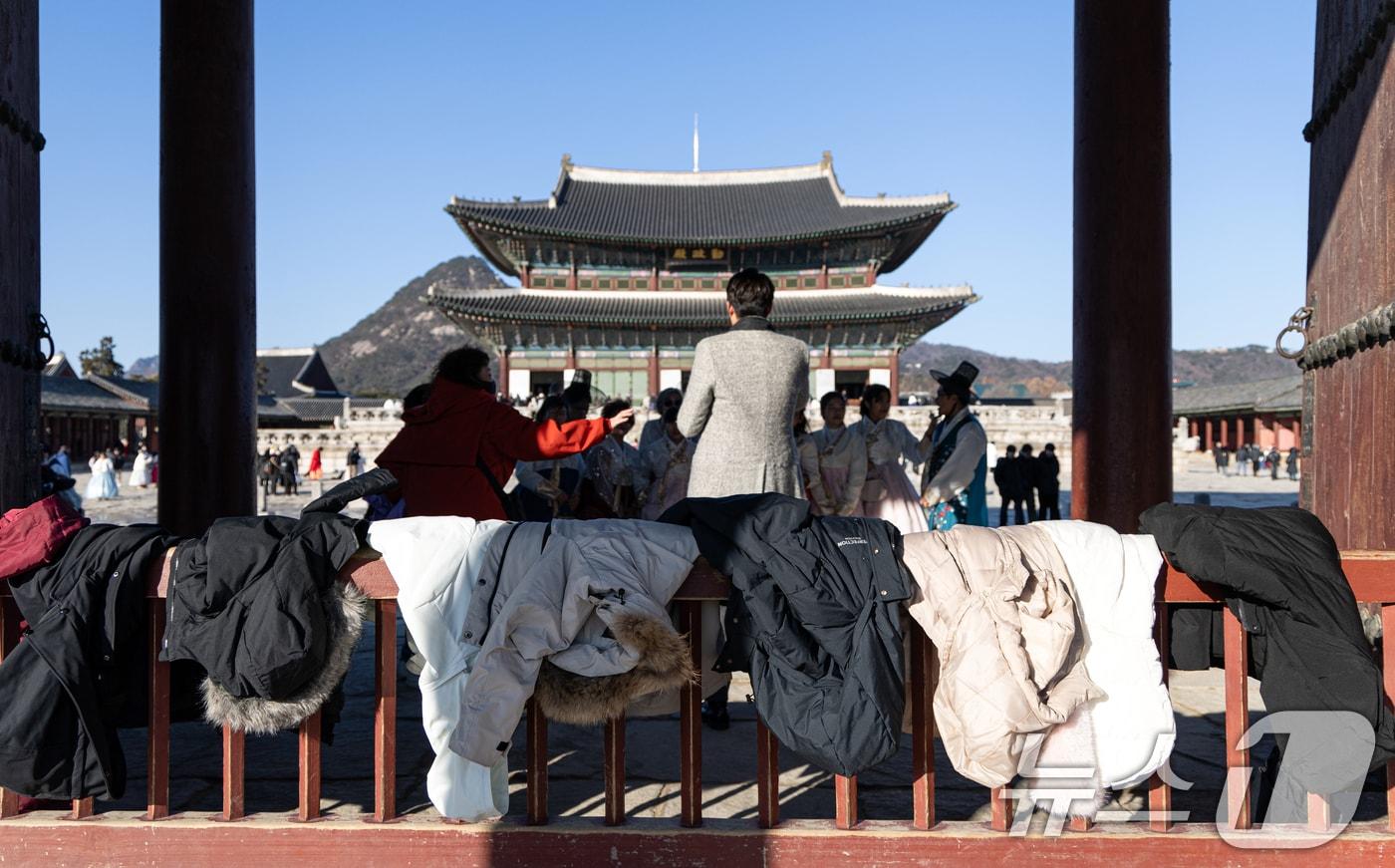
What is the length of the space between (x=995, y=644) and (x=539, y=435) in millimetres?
Result: 1814

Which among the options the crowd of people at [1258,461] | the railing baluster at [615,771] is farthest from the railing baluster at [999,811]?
the crowd of people at [1258,461]

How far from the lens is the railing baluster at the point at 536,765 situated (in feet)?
8.04

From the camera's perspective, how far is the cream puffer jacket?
2.18 meters

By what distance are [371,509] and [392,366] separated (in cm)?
11345

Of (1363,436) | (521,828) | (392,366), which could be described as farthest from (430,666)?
(392,366)

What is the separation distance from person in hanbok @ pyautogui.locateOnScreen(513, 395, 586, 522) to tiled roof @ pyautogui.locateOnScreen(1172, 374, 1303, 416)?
2618 centimetres

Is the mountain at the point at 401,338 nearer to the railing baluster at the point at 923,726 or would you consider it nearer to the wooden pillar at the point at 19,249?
the wooden pillar at the point at 19,249

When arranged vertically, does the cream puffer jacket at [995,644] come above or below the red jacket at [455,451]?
below

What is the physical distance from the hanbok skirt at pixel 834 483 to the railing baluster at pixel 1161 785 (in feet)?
10.6

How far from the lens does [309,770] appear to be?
2.48m

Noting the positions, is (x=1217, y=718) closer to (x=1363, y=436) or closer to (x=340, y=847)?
(x=1363, y=436)

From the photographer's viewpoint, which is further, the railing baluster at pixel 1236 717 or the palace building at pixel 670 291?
the palace building at pixel 670 291

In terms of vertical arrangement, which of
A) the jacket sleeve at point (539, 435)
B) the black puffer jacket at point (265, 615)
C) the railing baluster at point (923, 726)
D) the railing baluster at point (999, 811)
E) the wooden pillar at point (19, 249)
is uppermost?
the wooden pillar at point (19, 249)

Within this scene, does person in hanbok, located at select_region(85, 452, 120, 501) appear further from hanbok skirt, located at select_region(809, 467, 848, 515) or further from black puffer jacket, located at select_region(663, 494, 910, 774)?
black puffer jacket, located at select_region(663, 494, 910, 774)
